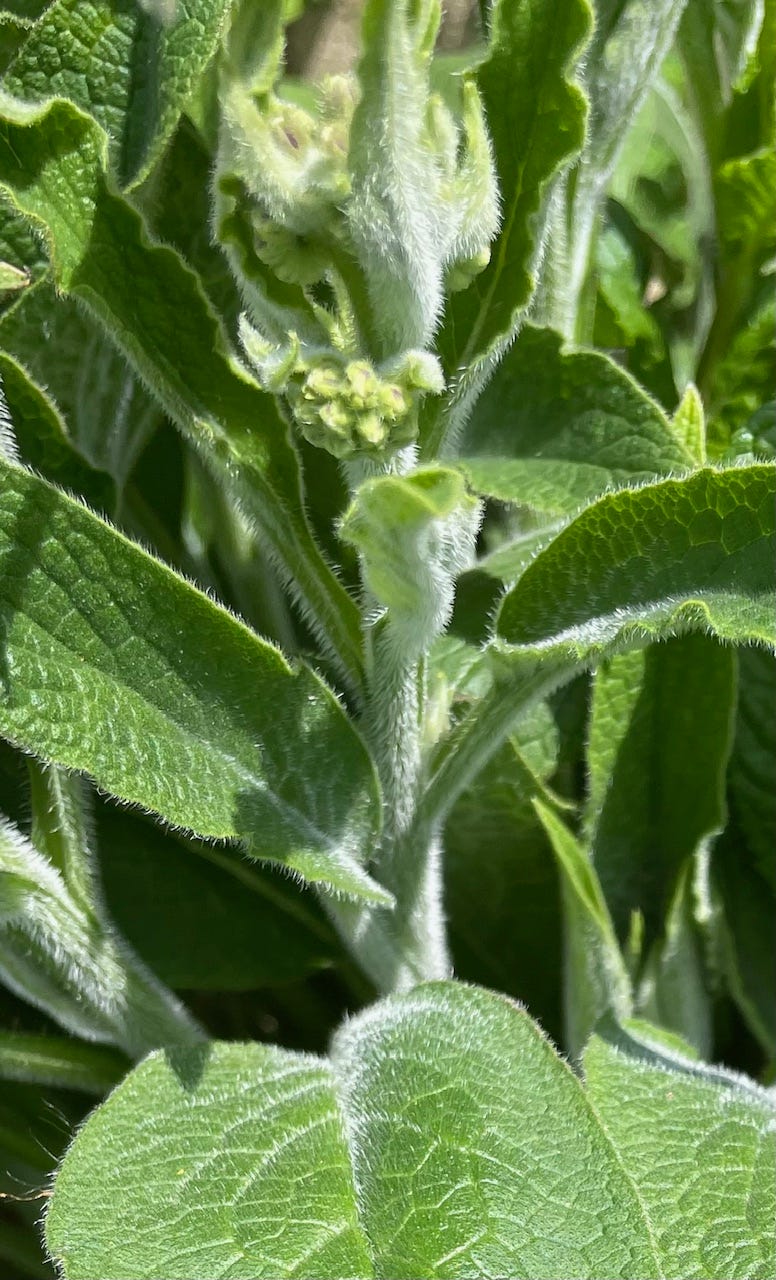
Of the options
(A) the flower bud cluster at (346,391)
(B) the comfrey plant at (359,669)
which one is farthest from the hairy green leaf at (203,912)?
(A) the flower bud cluster at (346,391)

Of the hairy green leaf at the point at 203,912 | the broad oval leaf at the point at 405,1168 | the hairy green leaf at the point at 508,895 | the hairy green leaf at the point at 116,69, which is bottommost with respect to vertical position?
the hairy green leaf at the point at 508,895

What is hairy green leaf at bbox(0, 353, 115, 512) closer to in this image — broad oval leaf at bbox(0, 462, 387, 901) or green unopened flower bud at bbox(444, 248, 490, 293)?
broad oval leaf at bbox(0, 462, 387, 901)

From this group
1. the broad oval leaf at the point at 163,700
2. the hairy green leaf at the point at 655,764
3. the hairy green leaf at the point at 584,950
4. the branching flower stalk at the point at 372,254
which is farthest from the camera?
the hairy green leaf at the point at 655,764

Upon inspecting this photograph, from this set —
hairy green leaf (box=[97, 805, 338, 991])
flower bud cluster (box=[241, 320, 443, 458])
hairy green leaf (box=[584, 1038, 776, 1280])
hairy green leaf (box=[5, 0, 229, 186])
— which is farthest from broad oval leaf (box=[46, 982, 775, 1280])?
hairy green leaf (box=[5, 0, 229, 186])

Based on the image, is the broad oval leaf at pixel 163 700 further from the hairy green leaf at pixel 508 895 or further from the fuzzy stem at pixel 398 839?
the hairy green leaf at pixel 508 895

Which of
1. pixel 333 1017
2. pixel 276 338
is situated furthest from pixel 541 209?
pixel 333 1017

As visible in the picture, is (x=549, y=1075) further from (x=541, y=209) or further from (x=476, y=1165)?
(x=541, y=209)

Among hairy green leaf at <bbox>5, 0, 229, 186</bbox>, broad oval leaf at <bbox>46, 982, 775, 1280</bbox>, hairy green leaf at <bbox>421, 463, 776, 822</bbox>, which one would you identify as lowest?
broad oval leaf at <bbox>46, 982, 775, 1280</bbox>

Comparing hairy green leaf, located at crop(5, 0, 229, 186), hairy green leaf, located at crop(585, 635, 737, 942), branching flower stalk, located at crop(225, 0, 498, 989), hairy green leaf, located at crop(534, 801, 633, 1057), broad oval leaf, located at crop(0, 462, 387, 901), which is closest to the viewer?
branching flower stalk, located at crop(225, 0, 498, 989)
